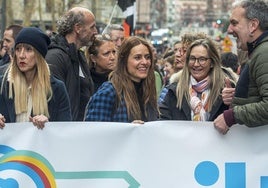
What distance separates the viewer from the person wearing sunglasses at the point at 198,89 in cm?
590

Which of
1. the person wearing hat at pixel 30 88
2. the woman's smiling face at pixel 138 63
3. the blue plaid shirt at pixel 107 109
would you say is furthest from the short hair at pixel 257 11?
the person wearing hat at pixel 30 88

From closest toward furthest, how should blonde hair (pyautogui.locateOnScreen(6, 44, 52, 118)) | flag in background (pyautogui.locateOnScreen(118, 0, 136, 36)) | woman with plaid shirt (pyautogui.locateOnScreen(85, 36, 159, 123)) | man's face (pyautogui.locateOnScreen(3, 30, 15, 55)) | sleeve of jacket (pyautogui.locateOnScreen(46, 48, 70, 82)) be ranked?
blonde hair (pyautogui.locateOnScreen(6, 44, 52, 118)) < woman with plaid shirt (pyautogui.locateOnScreen(85, 36, 159, 123)) < sleeve of jacket (pyautogui.locateOnScreen(46, 48, 70, 82)) < man's face (pyautogui.locateOnScreen(3, 30, 15, 55)) < flag in background (pyautogui.locateOnScreen(118, 0, 136, 36))

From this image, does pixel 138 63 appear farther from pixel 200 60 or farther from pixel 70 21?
pixel 70 21

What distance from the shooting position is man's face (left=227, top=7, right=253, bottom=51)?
5.09m

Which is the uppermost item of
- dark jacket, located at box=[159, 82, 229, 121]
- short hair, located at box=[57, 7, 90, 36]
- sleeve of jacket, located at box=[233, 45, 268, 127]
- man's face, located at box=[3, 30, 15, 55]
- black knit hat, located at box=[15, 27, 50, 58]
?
short hair, located at box=[57, 7, 90, 36]

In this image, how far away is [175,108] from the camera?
596cm

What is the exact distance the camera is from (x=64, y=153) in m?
5.10

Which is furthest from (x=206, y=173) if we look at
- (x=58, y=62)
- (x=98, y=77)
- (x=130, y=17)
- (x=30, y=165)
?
(x=130, y=17)

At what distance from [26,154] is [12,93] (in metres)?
0.50

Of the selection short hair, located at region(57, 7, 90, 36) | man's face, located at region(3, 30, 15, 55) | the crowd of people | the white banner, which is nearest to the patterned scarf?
the crowd of people

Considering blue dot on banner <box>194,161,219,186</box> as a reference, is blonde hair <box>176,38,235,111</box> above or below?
above

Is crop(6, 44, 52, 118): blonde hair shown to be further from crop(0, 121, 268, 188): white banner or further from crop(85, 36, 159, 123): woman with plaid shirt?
crop(85, 36, 159, 123): woman with plaid shirt

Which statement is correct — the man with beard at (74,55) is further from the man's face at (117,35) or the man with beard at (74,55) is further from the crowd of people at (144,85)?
the man's face at (117,35)

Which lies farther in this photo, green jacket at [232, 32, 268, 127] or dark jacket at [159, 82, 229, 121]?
dark jacket at [159, 82, 229, 121]
